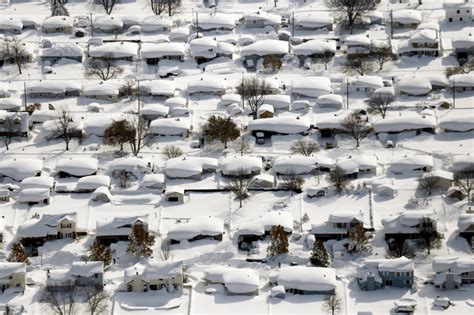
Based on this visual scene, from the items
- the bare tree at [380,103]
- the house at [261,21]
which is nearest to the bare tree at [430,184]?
the bare tree at [380,103]

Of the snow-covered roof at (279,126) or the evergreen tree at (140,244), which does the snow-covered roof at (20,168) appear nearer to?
the evergreen tree at (140,244)

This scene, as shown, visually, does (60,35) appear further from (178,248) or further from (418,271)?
(418,271)

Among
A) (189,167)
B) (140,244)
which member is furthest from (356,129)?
(140,244)

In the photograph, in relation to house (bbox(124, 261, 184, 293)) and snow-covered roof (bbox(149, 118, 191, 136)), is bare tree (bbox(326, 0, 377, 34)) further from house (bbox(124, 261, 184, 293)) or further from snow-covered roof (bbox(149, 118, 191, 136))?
house (bbox(124, 261, 184, 293))

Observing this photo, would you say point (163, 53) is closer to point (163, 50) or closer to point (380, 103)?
point (163, 50)

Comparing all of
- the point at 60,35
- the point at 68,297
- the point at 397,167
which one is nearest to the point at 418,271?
the point at 397,167

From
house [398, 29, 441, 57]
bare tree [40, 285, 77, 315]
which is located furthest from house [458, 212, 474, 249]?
house [398, 29, 441, 57]
